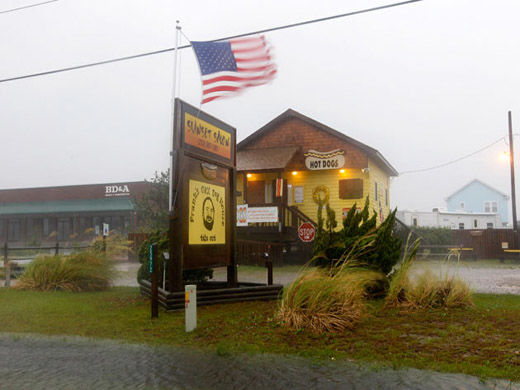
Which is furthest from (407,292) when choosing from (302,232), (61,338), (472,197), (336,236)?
(472,197)

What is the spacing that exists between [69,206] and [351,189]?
33.0 m

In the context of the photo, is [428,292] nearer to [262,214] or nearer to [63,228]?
[262,214]

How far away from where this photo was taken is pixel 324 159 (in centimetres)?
2339

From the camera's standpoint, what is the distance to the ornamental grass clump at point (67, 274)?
1252cm

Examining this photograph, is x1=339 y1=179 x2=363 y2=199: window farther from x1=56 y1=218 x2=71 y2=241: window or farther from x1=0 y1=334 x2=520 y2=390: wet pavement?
x1=56 y1=218 x2=71 y2=241: window

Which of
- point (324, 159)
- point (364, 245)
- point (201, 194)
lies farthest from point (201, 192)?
point (324, 159)

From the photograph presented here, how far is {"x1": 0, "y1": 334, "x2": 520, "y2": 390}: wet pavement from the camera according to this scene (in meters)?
4.83

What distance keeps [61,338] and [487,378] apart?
588 centimetres

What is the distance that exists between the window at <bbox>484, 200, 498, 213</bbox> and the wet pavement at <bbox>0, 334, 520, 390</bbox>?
5664 centimetres

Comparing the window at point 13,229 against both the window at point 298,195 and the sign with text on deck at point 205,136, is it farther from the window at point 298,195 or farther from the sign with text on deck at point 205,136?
the sign with text on deck at point 205,136

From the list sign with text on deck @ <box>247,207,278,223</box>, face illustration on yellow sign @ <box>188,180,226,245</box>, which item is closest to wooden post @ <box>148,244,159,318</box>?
face illustration on yellow sign @ <box>188,180,226,245</box>

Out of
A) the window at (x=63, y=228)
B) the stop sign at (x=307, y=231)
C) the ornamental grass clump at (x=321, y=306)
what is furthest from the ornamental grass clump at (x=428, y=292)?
the window at (x=63, y=228)

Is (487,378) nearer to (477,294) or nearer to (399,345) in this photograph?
(399,345)

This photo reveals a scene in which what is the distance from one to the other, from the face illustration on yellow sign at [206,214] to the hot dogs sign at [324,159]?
12749 millimetres
